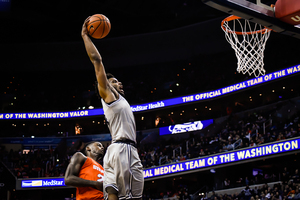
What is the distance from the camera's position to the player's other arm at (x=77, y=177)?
4.09 m

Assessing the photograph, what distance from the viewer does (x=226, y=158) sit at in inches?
686

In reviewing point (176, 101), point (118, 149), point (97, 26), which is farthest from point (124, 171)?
point (176, 101)

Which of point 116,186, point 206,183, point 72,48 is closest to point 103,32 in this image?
point 116,186

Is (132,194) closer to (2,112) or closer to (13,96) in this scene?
(2,112)

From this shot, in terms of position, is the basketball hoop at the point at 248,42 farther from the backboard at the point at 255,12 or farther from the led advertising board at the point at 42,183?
the led advertising board at the point at 42,183

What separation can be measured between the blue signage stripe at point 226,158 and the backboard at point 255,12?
10.6 metres

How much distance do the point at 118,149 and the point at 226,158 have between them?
14892 millimetres

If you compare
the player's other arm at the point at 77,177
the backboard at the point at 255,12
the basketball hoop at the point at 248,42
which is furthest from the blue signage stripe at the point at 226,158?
the player's other arm at the point at 77,177

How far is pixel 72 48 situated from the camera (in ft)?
95.9

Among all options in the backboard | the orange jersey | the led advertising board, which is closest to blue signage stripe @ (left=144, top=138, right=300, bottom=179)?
the led advertising board

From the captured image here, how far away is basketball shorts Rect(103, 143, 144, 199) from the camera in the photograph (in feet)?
10.3

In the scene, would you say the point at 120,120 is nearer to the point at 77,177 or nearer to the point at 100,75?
the point at 100,75

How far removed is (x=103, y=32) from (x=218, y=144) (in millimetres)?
16172

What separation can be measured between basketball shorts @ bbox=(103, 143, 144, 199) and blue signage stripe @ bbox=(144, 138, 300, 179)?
13188 mm
